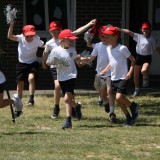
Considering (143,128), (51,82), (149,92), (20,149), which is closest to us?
(20,149)

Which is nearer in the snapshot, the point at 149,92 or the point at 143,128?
the point at 143,128

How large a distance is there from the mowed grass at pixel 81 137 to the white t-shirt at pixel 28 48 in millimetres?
943

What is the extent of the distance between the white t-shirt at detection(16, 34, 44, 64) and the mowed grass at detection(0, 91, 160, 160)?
3.09ft

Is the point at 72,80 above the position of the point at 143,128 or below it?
above

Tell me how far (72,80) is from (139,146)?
1.96 metres

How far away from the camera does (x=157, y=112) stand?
12.3 metres

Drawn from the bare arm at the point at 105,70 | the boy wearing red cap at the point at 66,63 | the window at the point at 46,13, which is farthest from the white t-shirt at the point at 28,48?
the window at the point at 46,13

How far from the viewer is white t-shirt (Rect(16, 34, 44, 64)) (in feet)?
41.9

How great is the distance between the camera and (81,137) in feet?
31.4

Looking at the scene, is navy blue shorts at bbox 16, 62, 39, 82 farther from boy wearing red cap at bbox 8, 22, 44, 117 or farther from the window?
the window

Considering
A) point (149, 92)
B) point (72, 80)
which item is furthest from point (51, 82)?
point (72, 80)

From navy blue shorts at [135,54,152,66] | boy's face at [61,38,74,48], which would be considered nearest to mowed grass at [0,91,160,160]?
boy's face at [61,38,74,48]

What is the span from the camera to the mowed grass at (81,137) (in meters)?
8.44

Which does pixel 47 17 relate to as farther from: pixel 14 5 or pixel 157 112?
pixel 157 112
